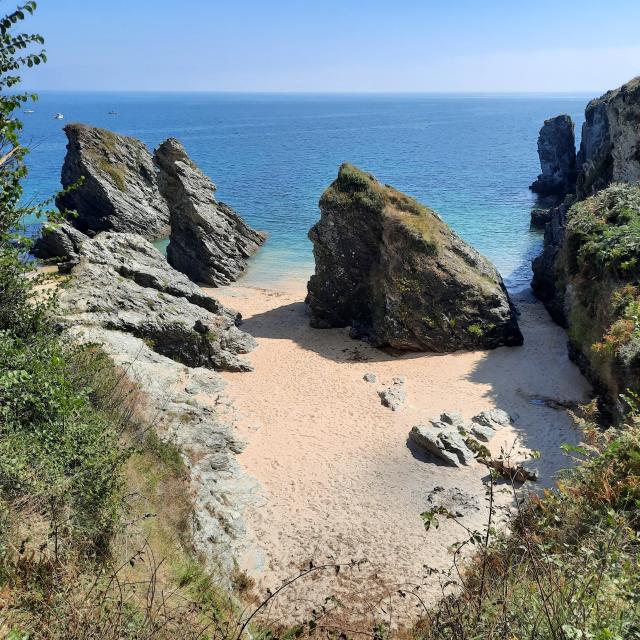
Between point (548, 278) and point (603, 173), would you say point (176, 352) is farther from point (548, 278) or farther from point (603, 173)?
point (603, 173)

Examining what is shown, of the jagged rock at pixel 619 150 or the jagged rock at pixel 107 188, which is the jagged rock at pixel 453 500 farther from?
the jagged rock at pixel 107 188

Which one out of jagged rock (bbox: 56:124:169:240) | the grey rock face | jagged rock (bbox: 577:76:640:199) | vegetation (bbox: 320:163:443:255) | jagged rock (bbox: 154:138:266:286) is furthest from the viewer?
jagged rock (bbox: 56:124:169:240)

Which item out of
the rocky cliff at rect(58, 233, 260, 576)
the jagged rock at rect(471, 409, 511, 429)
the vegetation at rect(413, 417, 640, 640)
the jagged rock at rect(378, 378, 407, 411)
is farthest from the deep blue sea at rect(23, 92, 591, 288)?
the jagged rock at rect(471, 409, 511, 429)

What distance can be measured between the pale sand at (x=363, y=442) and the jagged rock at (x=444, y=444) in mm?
321

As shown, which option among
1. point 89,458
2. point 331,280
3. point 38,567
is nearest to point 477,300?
point 331,280

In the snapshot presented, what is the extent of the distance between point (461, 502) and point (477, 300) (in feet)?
40.2

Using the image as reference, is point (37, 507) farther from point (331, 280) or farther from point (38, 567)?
point (331, 280)

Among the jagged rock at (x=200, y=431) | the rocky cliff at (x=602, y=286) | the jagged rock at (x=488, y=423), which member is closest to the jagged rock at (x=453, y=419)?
the jagged rock at (x=488, y=423)

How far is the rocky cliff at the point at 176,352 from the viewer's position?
1305cm

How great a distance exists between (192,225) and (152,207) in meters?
15.3

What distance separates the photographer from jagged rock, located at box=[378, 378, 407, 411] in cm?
1872

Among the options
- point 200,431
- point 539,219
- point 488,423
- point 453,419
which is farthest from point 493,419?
point 539,219

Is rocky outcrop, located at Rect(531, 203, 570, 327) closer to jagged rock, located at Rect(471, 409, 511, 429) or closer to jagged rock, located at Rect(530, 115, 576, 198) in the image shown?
jagged rock, located at Rect(471, 409, 511, 429)

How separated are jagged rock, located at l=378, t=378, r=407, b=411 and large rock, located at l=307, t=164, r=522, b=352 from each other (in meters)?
4.67
